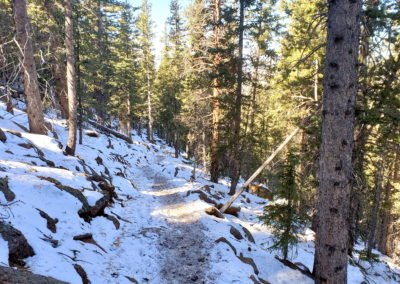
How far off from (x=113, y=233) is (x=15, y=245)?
4.00m

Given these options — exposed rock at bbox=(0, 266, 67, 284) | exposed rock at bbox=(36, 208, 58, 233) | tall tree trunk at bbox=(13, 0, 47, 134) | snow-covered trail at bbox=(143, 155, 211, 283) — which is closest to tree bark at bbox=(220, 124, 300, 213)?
snow-covered trail at bbox=(143, 155, 211, 283)

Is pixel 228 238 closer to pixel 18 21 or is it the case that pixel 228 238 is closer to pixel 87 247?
pixel 87 247

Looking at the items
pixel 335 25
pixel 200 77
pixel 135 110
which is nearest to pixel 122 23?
pixel 135 110

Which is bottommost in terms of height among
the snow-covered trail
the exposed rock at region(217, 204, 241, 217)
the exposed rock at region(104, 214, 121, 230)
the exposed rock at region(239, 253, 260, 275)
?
the exposed rock at region(217, 204, 241, 217)

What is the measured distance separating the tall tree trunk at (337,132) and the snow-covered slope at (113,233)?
11.0ft

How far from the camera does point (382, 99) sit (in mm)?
9641

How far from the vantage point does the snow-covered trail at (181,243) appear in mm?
7477

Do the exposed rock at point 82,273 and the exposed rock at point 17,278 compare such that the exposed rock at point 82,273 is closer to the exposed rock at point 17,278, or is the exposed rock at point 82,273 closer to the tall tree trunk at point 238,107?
the exposed rock at point 17,278

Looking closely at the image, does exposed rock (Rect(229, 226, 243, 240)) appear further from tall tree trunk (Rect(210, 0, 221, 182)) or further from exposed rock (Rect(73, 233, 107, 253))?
tall tree trunk (Rect(210, 0, 221, 182))

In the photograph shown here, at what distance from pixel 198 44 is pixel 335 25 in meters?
15.2

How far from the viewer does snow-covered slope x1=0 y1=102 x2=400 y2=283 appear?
20.5ft

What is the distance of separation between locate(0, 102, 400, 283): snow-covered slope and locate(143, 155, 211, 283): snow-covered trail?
0.08ft

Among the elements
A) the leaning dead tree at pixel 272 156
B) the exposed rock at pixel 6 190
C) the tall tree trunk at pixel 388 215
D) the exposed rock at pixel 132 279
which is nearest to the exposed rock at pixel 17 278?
the exposed rock at pixel 132 279

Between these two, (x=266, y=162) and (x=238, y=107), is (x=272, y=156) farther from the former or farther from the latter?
(x=238, y=107)
